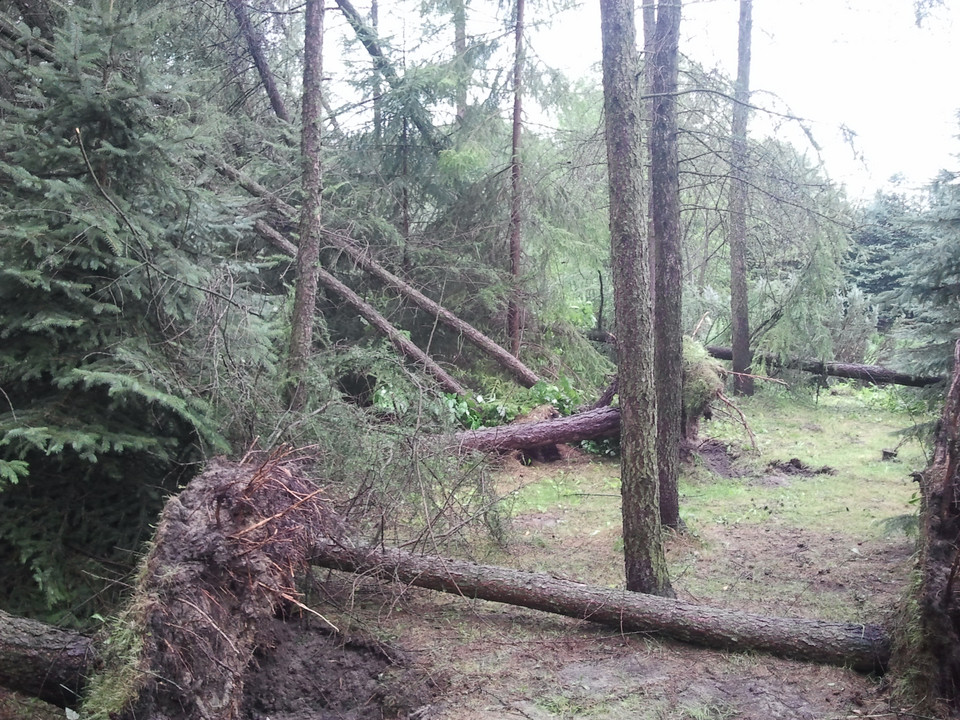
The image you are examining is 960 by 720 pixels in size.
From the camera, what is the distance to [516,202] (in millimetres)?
12328

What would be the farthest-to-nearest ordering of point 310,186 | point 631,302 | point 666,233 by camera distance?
1. point 310,186
2. point 666,233
3. point 631,302

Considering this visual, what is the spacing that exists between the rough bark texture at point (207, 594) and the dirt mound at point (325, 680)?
24 cm

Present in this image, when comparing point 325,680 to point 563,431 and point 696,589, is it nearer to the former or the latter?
point 696,589

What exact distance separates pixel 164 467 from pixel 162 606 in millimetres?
2418

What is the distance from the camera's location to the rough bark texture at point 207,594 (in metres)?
3.64

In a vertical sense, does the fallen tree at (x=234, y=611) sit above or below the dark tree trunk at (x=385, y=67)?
below

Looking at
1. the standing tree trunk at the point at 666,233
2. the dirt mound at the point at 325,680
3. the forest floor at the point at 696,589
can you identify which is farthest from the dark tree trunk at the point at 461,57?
Result: the dirt mound at the point at 325,680

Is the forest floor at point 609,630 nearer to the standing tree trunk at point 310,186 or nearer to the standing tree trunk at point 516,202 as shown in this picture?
the standing tree trunk at point 310,186

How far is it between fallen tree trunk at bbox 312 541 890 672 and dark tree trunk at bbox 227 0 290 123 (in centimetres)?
806

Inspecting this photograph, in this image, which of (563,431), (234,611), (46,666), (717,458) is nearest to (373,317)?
(563,431)

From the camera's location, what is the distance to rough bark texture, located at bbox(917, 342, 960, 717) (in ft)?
13.2

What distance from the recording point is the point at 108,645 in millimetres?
3916

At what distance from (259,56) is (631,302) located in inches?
333

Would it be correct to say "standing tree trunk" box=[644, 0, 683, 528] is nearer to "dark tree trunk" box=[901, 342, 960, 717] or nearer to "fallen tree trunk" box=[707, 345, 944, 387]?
"dark tree trunk" box=[901, 342, 960, 717]
